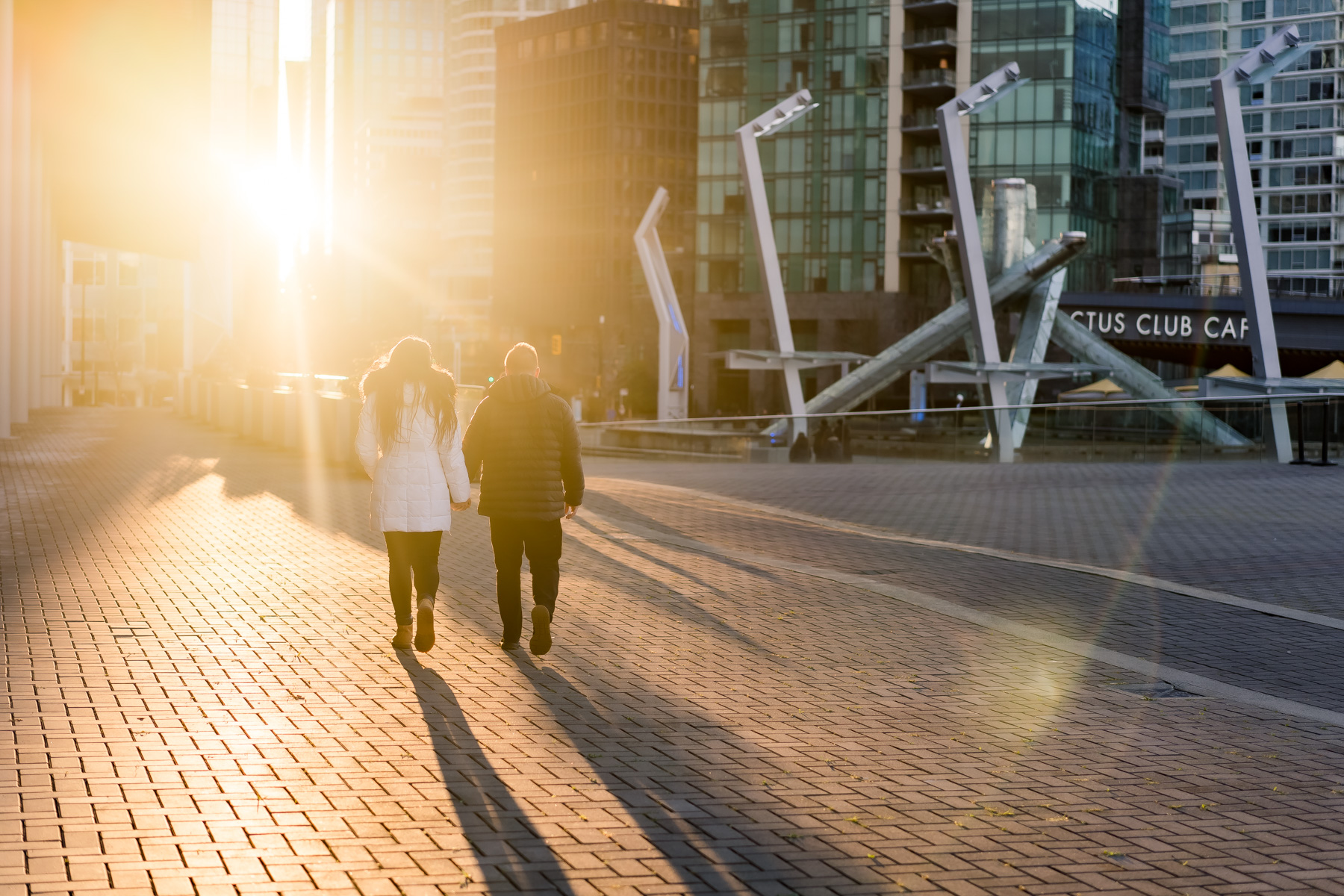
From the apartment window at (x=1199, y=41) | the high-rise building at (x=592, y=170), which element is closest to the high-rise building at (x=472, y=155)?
the high-rise building at (x=592, y=170)

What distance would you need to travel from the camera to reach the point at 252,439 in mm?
30500

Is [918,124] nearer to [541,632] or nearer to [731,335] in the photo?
[731,335]

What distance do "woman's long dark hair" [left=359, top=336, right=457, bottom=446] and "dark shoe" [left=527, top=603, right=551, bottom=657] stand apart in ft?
3.56

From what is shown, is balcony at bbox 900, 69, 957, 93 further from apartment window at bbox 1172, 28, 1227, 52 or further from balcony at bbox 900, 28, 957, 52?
apartment window at bbox 1172, 28, 1227, 52

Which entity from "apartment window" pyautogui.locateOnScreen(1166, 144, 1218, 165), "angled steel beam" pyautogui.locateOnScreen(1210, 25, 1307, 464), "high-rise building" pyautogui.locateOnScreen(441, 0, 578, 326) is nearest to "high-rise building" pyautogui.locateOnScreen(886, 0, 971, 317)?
"angled steel beam" pyautogui.locateOnScreen(1210, 25, 1307, 464)

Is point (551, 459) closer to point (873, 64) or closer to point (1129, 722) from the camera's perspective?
point (1129, 722)

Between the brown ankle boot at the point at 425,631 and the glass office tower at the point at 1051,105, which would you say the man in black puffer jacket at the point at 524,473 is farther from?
the glass office tower at the point at 1051,105

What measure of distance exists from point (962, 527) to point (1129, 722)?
31.1 feet

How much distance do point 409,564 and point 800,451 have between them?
69.5ft

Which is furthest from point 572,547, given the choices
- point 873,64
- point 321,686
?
point 873,64

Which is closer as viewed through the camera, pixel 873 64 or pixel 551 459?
pixel 551 459

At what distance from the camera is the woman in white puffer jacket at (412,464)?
27.9ft

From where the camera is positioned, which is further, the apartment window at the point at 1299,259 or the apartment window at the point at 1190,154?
the apartment window at the point at 1190,154

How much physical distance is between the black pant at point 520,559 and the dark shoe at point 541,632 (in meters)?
0.15
